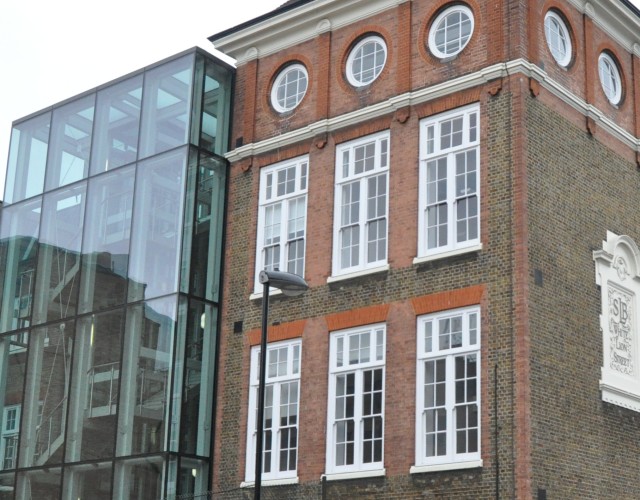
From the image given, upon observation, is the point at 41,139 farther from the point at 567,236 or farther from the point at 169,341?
the point at 567,236

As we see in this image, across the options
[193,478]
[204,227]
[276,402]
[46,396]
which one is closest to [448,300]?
[276,402]

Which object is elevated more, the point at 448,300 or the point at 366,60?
the point at 366,60

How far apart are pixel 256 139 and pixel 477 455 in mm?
9813

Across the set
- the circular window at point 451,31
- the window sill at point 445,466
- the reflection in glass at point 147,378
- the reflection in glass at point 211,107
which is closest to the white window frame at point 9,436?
the reflection in glass at point 147,378

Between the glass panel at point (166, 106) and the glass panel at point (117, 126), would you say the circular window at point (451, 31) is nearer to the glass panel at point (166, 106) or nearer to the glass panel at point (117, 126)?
the glass panel at point (166, 106)

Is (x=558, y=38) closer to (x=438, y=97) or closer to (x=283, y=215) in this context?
(x=438, y=97)

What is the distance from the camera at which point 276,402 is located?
25.5 meters

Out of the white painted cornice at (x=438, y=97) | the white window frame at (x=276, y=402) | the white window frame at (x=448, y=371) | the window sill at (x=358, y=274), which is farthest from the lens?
the white window frame at (x=276, y=402)

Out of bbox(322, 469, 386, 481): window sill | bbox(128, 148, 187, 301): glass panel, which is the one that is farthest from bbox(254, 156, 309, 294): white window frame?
bbox(322, 469, 386, 481): window sill

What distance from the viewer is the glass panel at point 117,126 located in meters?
29.0

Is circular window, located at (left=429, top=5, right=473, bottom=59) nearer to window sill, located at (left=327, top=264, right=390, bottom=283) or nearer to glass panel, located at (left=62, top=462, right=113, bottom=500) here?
window sill, located at (left=327, top=264, right=390, bottom=283)

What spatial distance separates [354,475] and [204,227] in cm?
722

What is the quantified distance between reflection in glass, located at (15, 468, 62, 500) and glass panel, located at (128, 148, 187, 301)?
4567mm

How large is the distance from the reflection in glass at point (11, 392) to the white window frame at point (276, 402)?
6.76 m
